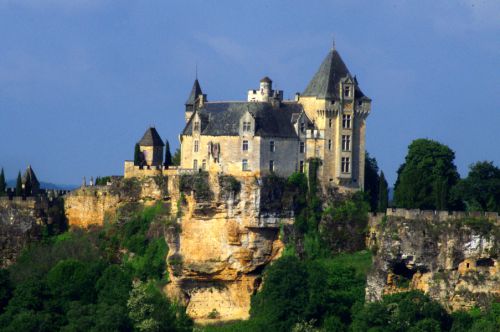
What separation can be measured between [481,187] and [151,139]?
872 inches

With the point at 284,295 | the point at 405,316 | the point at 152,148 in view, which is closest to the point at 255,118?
the point at 152,148

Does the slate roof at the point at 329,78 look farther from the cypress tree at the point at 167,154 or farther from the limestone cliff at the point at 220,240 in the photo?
the cypress tree at the point at 167,154

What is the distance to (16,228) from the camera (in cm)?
11944

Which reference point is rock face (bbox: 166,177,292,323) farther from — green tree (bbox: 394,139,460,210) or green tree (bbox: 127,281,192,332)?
green tree (bbox: 394,139,460,210)

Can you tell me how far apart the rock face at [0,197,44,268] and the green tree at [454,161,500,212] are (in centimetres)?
2787

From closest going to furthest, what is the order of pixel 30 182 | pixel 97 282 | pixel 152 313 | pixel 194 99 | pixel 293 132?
pixel 152 313
pixel 293 132
pixel 97 282
pixel 194 99
pixel 30 182

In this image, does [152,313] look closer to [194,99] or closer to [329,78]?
[194,99]

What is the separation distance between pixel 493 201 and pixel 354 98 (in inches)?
421

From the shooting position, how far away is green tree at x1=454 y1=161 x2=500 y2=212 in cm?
10731

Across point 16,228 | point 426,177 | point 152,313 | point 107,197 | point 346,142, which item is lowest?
point 152,313

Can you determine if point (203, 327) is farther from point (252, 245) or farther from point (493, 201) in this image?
point (493, 201)

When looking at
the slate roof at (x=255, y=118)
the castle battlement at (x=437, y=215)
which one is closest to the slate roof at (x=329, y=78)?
the slate roof at (x=255, y=118)

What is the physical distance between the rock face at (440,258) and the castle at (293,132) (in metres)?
7.12

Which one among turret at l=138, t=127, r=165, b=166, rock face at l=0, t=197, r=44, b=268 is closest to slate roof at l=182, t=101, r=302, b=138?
turret at l=138, t=127, r=165, b=166
